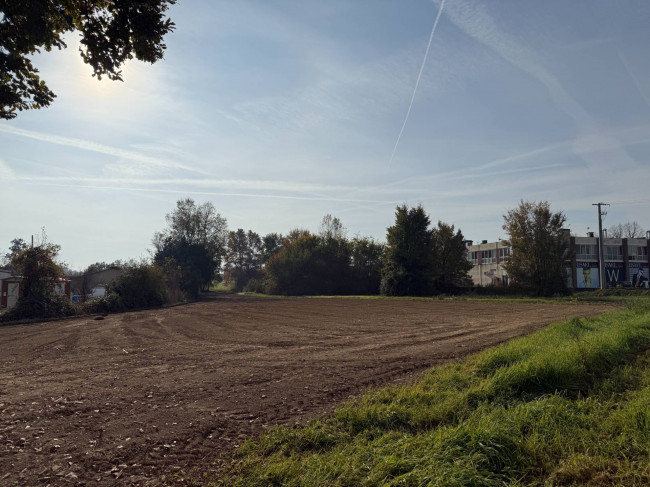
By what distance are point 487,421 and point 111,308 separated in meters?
32.8

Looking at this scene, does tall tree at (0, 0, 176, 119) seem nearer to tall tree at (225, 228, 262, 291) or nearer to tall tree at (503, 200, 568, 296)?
tall tree at (503, 200, 568, 296)

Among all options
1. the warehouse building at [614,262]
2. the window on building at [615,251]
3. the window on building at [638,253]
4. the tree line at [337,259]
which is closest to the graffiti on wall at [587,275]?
the warehouse building at [614,262]

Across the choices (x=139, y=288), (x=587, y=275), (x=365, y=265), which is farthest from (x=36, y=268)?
(x=587, y=275)

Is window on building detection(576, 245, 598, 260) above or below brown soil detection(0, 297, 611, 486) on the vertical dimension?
above

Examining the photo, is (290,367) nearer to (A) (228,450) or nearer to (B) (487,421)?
(A) (228,450)

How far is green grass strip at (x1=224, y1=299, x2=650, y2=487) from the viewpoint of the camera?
12.8ft

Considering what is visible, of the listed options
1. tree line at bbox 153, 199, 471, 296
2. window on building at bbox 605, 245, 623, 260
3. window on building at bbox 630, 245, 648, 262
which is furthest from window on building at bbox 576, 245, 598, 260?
tree line at bbox 153, 199, 471, 296

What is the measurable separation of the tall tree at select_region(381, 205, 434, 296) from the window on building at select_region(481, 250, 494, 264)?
1404 inches

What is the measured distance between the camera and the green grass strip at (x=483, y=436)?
3.91 meters

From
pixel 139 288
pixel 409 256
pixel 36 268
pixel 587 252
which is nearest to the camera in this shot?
pixel 36 268

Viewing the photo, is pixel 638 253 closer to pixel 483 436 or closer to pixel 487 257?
pixel 487 257

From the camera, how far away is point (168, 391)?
7.80 meters

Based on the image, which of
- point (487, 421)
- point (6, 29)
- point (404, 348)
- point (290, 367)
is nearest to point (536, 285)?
point (404, 348)

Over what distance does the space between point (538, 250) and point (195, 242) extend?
48.1 m
